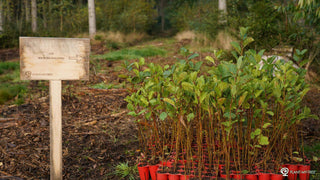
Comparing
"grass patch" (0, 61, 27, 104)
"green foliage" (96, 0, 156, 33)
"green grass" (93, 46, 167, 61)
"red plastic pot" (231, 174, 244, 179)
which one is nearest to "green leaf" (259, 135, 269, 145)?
"red plastic pot" (231, 174, 244, 179)

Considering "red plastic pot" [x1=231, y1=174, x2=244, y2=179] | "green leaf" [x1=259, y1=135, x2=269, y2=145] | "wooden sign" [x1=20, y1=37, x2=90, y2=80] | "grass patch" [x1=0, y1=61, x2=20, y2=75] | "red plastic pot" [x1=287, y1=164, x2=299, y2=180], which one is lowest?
"red plastic pot" [x1=287, y1=164, x2=299, y2=180]

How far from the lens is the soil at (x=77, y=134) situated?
290cm

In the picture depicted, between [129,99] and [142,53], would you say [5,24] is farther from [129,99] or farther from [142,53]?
[129,99]

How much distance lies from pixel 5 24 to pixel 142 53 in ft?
21.7

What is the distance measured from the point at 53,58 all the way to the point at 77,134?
1.50 meters

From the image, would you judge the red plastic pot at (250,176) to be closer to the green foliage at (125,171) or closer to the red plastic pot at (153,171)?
the red plastic pot at (153,171)

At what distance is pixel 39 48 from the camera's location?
7.70 ft

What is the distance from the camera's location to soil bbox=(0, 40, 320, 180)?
114 inches

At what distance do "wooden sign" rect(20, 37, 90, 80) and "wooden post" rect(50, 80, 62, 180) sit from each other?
0.34 ft

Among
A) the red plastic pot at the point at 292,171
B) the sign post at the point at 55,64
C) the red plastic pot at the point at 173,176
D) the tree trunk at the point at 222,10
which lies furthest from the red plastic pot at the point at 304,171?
the tree trunk at the point at 222,10

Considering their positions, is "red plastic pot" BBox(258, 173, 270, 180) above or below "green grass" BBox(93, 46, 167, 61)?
below

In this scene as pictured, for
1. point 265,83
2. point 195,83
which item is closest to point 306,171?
point 265,83

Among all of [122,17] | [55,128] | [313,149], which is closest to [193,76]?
[55,128]

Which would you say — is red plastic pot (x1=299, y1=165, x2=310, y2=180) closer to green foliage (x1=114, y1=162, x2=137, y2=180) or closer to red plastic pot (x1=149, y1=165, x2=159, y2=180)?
red plastic pot (x1=149, y1=165, x2=159, y2=180)
